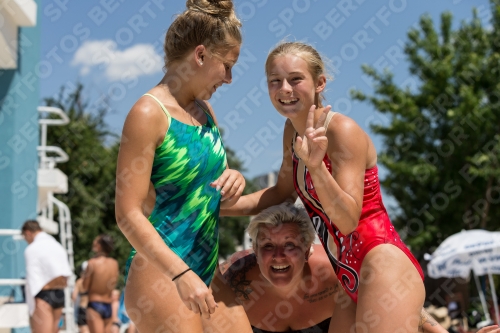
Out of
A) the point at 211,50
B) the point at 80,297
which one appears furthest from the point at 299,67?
the point at 80,297

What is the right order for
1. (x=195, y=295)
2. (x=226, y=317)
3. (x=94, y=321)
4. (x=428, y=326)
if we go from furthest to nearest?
(x=94, y=321) → (x=428, y=326) → (x=226, y=317) → (x=195, y=295)

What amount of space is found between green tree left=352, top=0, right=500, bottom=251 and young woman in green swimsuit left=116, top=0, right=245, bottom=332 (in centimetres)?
1644

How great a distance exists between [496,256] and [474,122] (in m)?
7.18

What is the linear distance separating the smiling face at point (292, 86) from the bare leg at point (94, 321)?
7141 millimetres

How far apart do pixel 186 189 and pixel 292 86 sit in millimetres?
674

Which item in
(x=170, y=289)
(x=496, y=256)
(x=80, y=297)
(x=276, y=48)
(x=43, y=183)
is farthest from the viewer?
(x=43, y=183)

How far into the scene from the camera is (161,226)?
2.55 metres

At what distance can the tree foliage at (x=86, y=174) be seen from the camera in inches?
964

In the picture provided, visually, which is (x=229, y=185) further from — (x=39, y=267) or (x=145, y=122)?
(x=39, y=267)

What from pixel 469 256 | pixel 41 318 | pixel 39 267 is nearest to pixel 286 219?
pixel 39 267

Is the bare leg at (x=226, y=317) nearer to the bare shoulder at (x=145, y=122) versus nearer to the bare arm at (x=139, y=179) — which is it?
the bare arm at (x=139, y=179)

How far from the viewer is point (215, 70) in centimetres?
261

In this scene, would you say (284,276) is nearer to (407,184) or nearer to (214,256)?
(214,256)

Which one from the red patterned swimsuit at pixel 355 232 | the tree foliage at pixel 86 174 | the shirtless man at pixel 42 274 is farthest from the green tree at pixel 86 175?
the red patterned swimsuit at pixel 355 232
